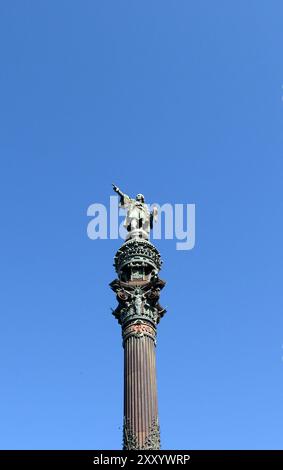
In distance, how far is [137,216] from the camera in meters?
33.7

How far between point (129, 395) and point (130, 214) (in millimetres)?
9950

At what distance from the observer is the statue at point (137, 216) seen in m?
33.1

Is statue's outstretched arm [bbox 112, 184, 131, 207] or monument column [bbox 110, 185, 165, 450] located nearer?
monument column [bbox 110, 185, 165, 450]

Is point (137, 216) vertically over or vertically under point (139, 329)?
over

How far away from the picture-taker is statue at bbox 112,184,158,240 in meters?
→ 33.1

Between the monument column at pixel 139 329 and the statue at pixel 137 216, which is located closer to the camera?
the monument column at pixel 139 329

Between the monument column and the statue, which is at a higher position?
the statue

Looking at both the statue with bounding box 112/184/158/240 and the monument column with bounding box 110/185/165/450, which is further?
the statue with bounding box 112/184/158/240

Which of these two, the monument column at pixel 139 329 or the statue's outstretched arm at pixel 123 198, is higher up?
the statue's outstretched arm at pixel 123 198

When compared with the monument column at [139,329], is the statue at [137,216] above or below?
above

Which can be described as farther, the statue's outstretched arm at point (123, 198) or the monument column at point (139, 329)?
the statue's outstretched arm at point (123, 198)
